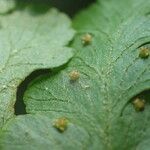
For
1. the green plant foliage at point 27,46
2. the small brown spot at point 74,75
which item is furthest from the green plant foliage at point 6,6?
the small brown spot at point 74,75

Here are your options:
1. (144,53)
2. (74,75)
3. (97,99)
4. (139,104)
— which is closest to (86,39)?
(74,75)

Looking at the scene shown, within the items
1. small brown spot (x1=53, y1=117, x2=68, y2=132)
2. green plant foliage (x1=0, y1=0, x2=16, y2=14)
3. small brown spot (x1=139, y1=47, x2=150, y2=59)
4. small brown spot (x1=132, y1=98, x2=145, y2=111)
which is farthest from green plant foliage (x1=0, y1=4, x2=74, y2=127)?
small brown spot (x1=132, y1=98, x2=145, y2=111)

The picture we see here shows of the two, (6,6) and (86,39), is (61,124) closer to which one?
(86,39)

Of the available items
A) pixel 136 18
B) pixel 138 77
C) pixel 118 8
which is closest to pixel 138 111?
pixel 138 77

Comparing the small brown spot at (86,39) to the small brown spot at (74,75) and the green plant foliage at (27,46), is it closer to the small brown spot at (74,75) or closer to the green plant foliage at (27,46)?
the green plant foliage at (27,46)

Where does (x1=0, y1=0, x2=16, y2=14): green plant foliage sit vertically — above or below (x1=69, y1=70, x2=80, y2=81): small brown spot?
above

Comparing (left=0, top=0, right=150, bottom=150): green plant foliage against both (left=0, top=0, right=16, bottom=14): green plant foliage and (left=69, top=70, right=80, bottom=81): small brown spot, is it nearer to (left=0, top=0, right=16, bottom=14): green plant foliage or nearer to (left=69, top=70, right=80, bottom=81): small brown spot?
(left=69, top=70, right=80, bottom=81): small brown spot

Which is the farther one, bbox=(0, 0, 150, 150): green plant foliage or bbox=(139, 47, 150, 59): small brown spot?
bbox=(139, 47, 150, 59): small brown spot
